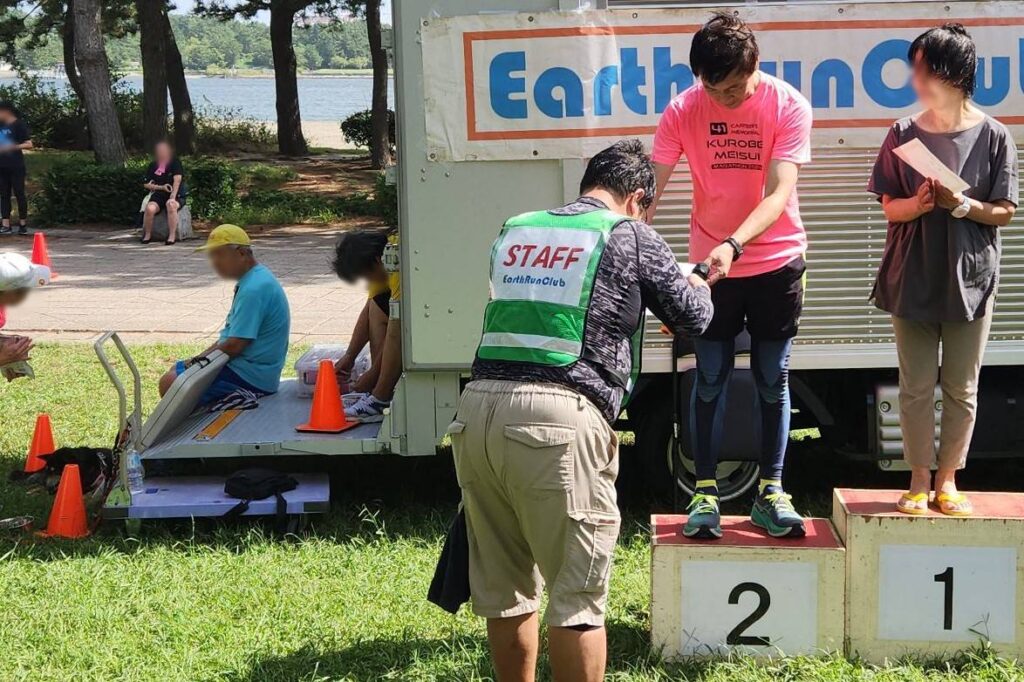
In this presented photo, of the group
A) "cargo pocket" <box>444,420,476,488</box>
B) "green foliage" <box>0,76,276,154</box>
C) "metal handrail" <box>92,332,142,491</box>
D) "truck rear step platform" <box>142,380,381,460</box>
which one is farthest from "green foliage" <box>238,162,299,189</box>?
"cargo pocket" <box>444,420,476,488</box>

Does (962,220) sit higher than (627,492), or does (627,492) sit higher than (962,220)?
(962,220)

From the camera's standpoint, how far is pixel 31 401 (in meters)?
8.12

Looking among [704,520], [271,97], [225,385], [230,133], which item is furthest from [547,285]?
[271,97]

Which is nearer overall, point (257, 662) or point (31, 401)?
point (257, 662)

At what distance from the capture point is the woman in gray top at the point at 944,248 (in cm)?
392

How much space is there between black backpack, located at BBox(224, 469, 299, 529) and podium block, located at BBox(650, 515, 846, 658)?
1956 millimetres

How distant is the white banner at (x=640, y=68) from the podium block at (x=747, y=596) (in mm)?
1830

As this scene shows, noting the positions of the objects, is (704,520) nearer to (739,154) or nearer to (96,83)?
(739,154)

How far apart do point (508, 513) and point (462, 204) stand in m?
2.03

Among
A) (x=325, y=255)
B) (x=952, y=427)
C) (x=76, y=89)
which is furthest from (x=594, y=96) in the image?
(x=76, y=89)

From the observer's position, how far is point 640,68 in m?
5.03

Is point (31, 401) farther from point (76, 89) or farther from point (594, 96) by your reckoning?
point (76, 89)

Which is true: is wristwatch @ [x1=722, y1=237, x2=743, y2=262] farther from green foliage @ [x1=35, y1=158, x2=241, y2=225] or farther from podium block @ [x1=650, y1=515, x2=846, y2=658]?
green foliage @ [x1=35, y1=158, x2=241, y2=225]

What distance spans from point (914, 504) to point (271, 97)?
67.9 m
